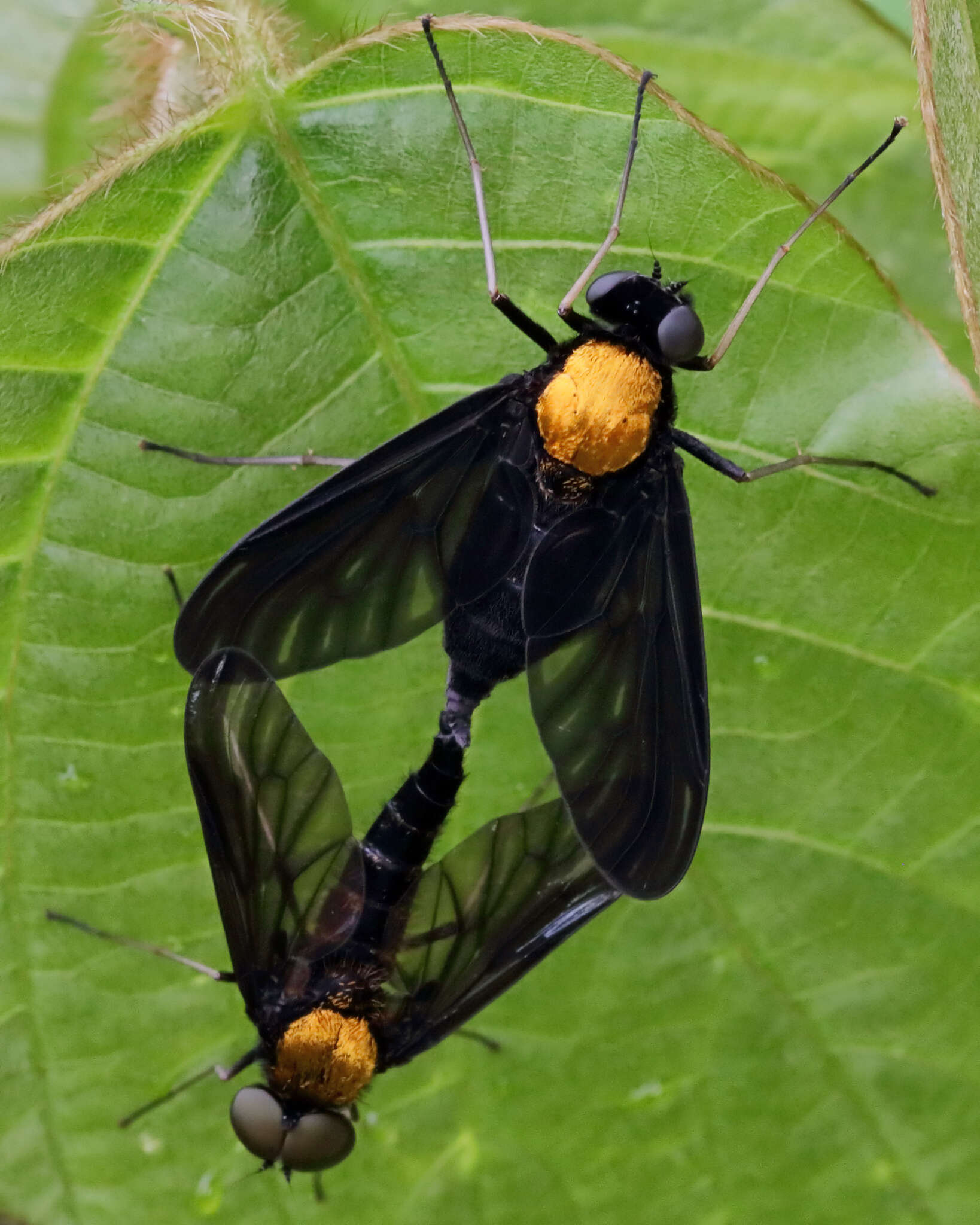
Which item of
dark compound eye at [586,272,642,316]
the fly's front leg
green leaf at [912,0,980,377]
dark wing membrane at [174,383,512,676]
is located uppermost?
green leaf at [912,0,980,377]

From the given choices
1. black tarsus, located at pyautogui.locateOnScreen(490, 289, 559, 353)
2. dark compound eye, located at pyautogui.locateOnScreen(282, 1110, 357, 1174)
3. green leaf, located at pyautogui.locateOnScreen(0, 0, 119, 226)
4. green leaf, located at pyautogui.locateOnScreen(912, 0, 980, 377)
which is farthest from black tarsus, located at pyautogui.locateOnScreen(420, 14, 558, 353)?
dark compound eye, located at pyautogui.locateOnScreen(282, 1110, 357, 1174)

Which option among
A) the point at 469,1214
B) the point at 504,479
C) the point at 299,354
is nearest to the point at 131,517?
the point at 299,354

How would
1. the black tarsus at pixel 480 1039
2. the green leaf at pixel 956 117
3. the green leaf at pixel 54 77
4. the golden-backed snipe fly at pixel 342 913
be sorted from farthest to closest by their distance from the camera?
1. the green leaf at pixel 54 77
2. the black tarsus at pixel 480 1039
3. the golden-backed snipe fly at pixel 342 913
4. the green leaf at pixel 956 117

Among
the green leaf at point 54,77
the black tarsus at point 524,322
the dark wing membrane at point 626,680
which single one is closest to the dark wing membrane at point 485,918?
the dark wing membrane at point 626,680

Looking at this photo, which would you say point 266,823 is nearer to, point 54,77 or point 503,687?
point 503,687

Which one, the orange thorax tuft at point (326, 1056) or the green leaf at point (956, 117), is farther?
the orange thorax tuft at point (326, 1056)

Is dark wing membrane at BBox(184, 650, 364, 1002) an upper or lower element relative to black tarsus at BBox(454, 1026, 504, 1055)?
upper

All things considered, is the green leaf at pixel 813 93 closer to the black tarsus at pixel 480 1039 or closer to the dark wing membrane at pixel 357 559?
the dark wing membrane at pixel 357 559

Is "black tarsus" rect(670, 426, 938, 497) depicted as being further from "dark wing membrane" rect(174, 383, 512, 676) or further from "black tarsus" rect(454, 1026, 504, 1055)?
"black tarsus" rect(454, 1026, 504, 1055)
